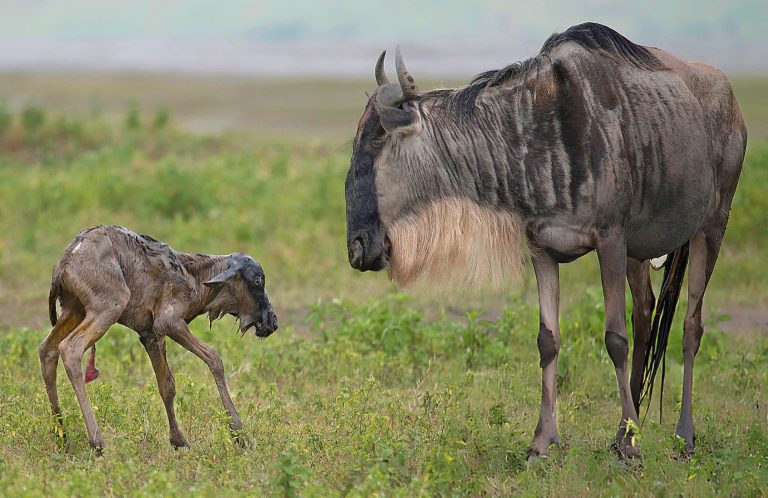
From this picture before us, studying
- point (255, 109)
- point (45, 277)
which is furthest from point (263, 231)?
point (255, 109)

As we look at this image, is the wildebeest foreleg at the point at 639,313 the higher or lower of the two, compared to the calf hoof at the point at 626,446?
higher

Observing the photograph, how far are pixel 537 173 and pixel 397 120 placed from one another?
85 centimetres

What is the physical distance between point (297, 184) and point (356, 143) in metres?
9.46

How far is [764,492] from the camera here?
5.80 metres

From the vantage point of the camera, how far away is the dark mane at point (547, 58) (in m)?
6.54

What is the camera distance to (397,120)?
247 inches

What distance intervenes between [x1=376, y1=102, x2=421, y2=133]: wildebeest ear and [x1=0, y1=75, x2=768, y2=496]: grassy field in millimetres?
689

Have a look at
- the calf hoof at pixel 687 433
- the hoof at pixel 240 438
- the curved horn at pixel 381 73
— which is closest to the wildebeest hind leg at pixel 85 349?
the hoof at pixel 240 438

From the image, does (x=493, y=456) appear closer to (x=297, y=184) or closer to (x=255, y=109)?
(x=297, y=184)

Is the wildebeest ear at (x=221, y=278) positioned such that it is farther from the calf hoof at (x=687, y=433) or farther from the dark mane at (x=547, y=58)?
the calf hoof at (x=687, y=433)

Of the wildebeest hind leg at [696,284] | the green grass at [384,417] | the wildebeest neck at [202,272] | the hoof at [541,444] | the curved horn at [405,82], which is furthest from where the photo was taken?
the wildebeest hind leg at [696,284]

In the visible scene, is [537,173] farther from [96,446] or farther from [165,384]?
[96,446]

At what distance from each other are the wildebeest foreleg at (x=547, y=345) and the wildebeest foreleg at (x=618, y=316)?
12.4 inches

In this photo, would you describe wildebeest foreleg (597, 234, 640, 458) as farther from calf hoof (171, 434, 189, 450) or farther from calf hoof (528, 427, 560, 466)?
calf hoof (171, 434, 189, 450)
